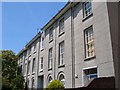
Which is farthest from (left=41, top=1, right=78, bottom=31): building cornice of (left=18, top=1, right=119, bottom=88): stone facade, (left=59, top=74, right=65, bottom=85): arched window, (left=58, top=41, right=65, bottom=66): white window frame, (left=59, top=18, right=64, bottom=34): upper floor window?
(left=59, top=74, right=65, bottom=85): arched window

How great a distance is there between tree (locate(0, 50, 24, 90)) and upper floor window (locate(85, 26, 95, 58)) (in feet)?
57.8

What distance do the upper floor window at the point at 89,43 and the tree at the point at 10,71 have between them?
1761cm

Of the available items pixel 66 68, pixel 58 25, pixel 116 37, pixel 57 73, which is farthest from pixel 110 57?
pixel 58 25

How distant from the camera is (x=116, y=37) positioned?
1210cm

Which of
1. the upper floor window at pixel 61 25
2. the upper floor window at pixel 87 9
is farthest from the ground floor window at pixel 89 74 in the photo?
the upper floor window at pixel 61 25

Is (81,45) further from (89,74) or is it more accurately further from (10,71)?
(10,71)

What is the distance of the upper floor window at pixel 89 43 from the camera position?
15434 mm

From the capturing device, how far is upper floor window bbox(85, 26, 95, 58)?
15434 mm

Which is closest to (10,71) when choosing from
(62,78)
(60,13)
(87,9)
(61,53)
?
(61,53)

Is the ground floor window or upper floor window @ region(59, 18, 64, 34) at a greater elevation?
upper floor window @ region(59, 18, 64, 34)

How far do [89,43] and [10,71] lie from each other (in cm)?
2092

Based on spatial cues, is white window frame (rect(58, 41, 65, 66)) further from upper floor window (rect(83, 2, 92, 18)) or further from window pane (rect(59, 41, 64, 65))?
upper floor window (rect(83, 2, 92, 18))

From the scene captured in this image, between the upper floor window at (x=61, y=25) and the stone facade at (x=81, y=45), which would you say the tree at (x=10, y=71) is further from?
the upper floor window at (x=61, y=25)

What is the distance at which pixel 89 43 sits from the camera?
1585cm
